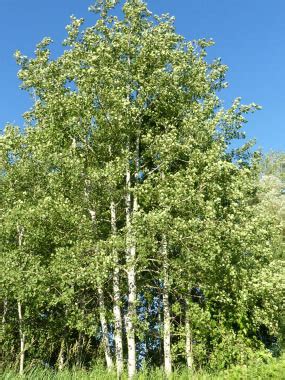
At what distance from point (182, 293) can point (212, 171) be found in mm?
6752

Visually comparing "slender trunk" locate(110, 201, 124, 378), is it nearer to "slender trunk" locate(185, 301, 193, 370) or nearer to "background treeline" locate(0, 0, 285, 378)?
"background treeline" locate(0, 0, 285, 378)

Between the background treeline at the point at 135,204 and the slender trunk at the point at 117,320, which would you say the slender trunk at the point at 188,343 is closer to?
the background treeline at the point at 135,204

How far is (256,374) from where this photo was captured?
40.7 ft

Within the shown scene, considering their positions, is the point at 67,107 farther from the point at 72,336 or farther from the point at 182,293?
the point at 72,336

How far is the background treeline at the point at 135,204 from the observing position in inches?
872

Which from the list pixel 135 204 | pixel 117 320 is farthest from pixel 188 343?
pixel 135 204

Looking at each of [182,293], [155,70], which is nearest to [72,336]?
[182,293]

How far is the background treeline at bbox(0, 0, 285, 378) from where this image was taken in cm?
2214

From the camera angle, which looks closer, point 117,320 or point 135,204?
point 117,320

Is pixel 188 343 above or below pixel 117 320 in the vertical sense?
below

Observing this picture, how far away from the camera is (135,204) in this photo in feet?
81.4

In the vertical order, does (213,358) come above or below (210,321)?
below

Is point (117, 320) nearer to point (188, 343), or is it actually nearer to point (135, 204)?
point (188, 343)

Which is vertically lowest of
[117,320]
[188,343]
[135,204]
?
[188,343]
